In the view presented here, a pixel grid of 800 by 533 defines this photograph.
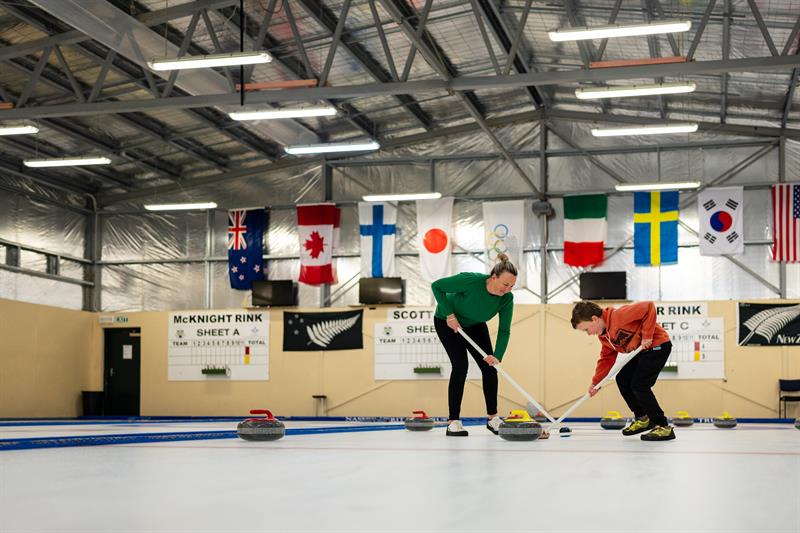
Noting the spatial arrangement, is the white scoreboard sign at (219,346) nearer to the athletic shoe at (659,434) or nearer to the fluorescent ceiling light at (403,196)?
the fluorescent ceiling light at (403,196)

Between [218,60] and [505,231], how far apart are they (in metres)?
10.0

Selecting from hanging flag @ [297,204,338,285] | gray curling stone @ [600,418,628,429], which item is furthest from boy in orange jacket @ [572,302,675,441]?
hanging flag @ [297,204,338,285]

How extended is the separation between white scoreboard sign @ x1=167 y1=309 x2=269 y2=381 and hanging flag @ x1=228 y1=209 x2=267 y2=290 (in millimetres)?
1009

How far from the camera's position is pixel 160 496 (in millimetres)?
2479

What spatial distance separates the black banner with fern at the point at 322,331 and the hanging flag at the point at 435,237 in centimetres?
188

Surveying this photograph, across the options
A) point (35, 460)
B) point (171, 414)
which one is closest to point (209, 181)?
point (171, 414)

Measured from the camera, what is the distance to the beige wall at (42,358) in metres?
19.3

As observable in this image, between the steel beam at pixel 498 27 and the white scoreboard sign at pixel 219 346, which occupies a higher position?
the steel beam at pixel 498 27

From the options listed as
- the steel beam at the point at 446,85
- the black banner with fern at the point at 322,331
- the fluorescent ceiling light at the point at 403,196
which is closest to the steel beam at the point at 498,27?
the steel beam at the point at 446,85

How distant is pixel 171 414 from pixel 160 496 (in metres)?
19.9

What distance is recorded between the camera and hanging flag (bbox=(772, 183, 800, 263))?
18.8 m

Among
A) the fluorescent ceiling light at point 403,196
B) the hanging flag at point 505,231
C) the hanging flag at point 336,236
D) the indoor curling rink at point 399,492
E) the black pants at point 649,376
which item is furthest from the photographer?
the hanging flag at point 336,236

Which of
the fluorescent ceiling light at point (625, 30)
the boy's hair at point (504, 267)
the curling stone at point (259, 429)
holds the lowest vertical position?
the curling stone at point (259, 429)

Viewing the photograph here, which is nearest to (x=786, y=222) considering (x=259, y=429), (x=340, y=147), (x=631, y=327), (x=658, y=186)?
(x=658, y=186)
